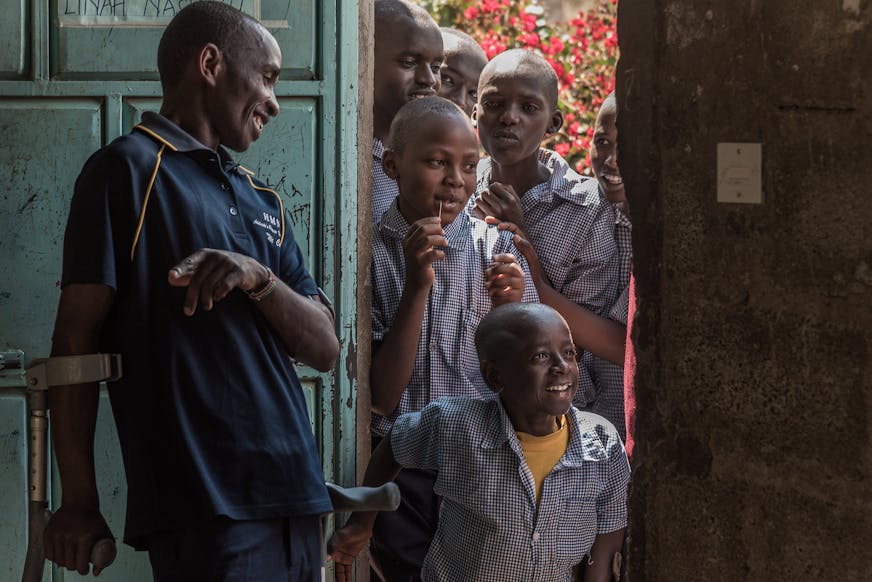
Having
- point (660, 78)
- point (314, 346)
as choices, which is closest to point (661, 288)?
point (660, 78)

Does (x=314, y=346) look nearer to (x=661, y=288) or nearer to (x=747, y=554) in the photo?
(x=661, y=288)

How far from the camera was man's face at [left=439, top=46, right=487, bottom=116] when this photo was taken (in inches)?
181

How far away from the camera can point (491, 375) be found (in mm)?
3328

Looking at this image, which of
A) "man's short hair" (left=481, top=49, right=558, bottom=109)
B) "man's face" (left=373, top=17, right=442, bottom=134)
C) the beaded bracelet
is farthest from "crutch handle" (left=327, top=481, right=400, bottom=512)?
"man's short hair" (left=481, top=49, right=558, bottom=109)

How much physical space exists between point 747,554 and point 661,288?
508 millimetres

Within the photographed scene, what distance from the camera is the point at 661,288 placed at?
231 cm

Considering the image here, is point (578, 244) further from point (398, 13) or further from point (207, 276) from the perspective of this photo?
point (207, 276)

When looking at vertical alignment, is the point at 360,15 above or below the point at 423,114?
above

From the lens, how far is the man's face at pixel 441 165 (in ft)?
11.6

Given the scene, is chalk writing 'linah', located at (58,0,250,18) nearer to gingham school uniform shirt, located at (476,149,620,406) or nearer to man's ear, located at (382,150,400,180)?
man's ear, located at (382,150,400,180)

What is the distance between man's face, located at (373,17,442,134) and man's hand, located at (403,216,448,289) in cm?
84

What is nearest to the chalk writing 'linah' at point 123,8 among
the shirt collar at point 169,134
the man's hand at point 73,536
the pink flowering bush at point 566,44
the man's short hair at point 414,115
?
the man's short hair at point 414,115

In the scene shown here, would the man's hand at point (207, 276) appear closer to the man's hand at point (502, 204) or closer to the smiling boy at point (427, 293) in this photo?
the smiling boy at point (427, 293)

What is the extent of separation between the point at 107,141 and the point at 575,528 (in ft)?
5.46
